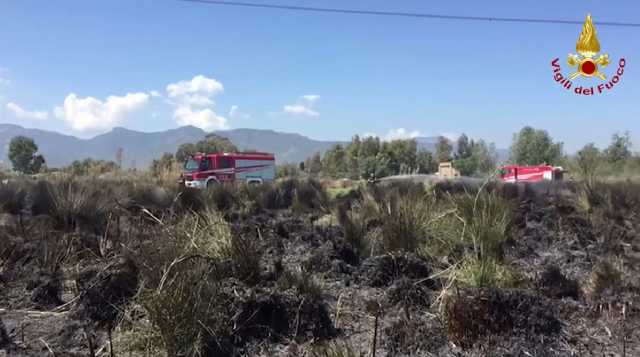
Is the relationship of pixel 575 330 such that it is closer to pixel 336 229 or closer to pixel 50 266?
pixel 336 229

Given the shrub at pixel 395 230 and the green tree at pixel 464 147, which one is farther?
the green tree at pixel 464 147

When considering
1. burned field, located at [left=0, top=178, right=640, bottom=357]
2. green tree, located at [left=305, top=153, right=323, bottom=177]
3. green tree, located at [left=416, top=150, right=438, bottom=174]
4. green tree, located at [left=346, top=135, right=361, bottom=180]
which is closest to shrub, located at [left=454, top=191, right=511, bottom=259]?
burned field, located at [left=0, top=178, right=640, bottom=357]

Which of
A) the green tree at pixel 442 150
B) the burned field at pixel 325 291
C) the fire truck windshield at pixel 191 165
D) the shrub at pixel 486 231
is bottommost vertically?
the burned field at pixel 325 291

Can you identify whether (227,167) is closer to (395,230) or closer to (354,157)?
(395,230)

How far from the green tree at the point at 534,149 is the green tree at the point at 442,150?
52.6ft

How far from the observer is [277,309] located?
4238mm

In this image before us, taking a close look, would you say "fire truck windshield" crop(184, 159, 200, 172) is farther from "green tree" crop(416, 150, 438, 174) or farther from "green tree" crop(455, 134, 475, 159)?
"green tree" crop(455, 134, 475, 159)

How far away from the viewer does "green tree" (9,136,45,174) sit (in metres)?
58.9

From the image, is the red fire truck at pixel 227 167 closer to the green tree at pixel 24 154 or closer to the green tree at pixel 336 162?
the green tree at pixel 24 154

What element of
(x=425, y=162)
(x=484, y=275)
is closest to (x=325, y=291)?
(x=484, y=275)

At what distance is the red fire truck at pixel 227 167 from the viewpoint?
1201 inches

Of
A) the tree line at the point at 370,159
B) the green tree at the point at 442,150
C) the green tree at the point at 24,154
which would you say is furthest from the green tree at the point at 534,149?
the green tree at the point at 24,154

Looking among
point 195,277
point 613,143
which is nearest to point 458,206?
point 195,277

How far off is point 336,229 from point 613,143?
65.1m
